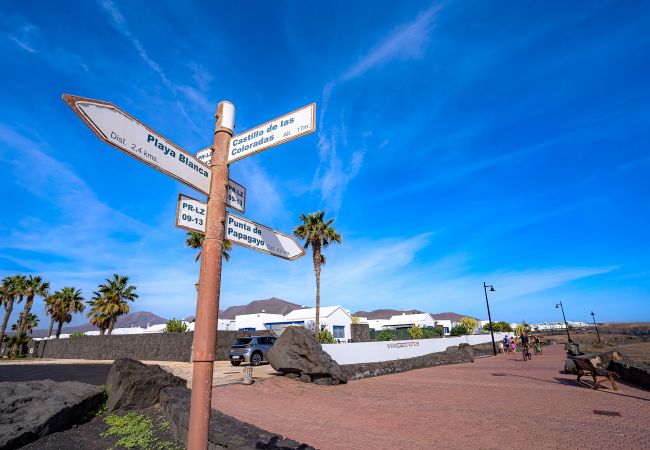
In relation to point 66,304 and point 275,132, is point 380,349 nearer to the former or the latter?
point 275,132

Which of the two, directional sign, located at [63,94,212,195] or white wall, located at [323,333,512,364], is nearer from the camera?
directional sign, located at [63,94,212,195]

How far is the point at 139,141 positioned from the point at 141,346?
31638 millimetres

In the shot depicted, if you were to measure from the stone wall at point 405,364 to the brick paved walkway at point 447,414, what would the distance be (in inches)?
95.0

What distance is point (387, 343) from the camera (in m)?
23.4

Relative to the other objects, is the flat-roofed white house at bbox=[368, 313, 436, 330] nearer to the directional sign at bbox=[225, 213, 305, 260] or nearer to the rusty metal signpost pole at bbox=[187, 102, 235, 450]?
the directional sign at bbox=[225, 213, 305, 260]

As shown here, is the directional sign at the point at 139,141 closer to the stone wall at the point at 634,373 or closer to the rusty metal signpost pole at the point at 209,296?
the rusty metal signpost pole at the point at 209,296

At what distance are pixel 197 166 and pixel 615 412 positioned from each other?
11094 millimetres

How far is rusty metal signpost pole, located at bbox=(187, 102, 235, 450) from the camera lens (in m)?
2.44

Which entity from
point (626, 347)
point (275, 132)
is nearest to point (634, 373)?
point (275, 132)

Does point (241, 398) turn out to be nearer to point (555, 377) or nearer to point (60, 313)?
point (555, 377)

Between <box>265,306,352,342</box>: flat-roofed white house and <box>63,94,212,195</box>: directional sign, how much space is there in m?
43.1

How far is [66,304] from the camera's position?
48.6 m

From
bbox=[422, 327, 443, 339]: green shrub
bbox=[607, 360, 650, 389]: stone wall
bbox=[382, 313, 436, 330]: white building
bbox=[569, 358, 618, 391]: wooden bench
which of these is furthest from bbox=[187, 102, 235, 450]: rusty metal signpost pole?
bbox=[382, 313, 436, 330]: white building

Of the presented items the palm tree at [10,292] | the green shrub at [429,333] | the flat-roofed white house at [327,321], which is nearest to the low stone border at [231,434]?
the green shrub at [429,333]
